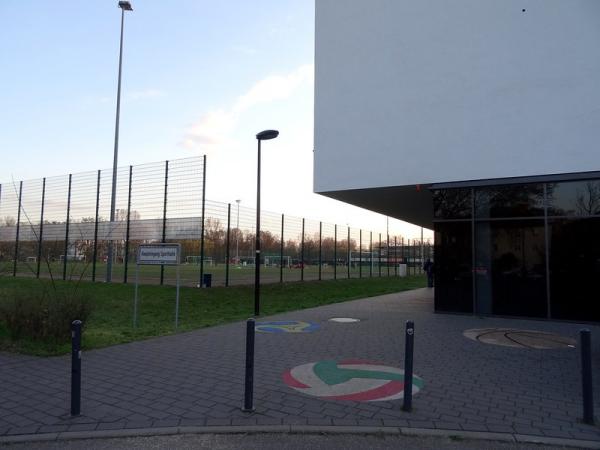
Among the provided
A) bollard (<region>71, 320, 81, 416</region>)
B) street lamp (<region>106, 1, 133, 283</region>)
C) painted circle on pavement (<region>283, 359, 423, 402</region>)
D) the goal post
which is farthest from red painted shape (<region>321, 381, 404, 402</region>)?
the goal post

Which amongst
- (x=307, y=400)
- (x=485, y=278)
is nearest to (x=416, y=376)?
(x=307, y=400)

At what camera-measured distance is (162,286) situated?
74.0ft

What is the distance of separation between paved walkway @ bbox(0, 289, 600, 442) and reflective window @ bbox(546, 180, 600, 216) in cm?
397

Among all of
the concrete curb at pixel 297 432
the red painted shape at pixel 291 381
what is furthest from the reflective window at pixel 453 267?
the concrete curb at pixel 297 432

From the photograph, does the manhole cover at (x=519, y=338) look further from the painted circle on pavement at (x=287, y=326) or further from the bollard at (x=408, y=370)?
the bollard at (x=408, y=370)

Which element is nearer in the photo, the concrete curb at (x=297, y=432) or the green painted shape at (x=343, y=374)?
the concrete curb at (x=297, y=432)

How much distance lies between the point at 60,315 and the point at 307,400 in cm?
524

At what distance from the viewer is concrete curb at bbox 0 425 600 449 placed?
445 centimetres

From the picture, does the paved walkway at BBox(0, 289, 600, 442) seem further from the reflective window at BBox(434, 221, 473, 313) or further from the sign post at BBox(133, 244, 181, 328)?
the reflective window at BBox(434, 221, 473, 313)

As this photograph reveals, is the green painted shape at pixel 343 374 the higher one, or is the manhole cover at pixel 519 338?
the manhole cover at pixel 519 338

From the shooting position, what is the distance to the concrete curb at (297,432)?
445cm

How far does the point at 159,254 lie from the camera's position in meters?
10.9

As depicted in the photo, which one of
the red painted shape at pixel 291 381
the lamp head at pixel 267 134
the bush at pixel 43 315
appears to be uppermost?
the lamp head at pixel 267 134

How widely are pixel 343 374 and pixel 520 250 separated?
8891 millimetres
